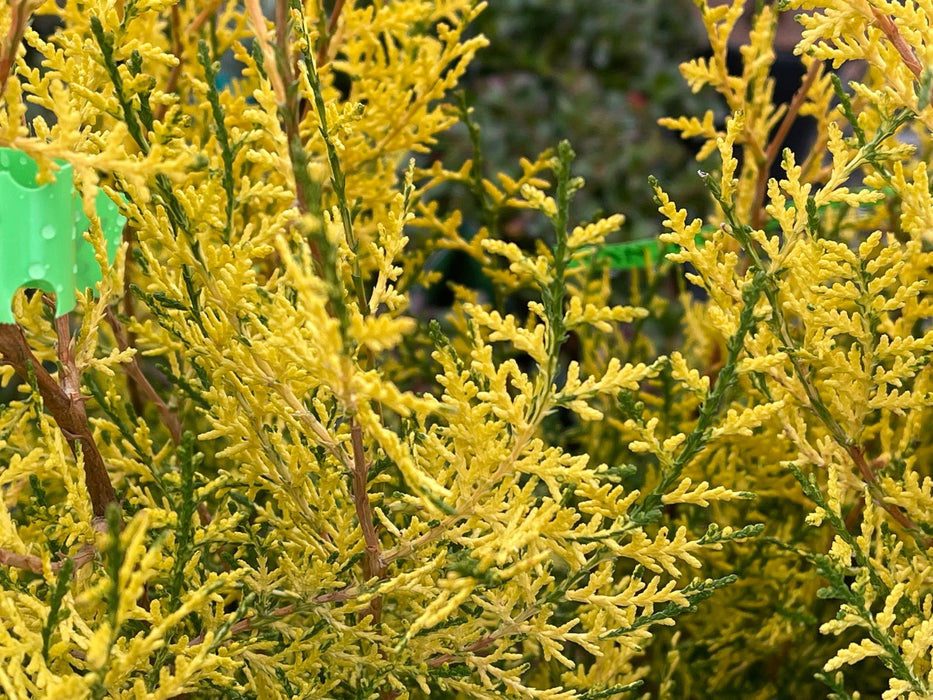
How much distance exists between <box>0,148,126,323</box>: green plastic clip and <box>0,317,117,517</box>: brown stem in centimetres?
8

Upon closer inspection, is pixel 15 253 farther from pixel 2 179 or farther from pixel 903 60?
pixel 903 60

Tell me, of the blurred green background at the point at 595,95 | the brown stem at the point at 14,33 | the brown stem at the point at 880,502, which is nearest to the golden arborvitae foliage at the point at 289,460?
the brown stem at the point at 14,33

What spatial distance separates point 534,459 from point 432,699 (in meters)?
0.52

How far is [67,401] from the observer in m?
0.84

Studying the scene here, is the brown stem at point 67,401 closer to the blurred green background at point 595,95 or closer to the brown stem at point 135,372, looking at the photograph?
the brown stem at point 135,372

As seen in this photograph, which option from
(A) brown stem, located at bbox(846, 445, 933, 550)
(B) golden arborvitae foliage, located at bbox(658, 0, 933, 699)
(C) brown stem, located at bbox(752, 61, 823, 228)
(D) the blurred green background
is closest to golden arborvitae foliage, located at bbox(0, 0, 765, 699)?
(B) golden arborvitae foliage, located at bbox(658, 0, 933, 699)

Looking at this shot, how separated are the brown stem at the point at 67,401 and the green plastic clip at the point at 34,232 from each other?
3.0 inches

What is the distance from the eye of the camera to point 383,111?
1230mm

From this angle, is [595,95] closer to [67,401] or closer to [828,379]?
[828,379]

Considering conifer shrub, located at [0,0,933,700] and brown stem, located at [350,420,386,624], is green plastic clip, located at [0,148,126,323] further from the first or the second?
brown stem, located at [350,420,386,624]

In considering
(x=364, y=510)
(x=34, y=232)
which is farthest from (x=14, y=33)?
(x=364, y=510)

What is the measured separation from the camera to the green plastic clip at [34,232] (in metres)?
0.72

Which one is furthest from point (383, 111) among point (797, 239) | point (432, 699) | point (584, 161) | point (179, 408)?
point (584, 161)

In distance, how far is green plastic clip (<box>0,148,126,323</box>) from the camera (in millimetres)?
724
